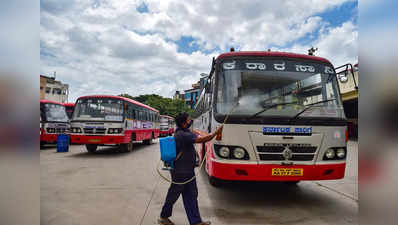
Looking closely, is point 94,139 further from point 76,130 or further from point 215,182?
point 215,182

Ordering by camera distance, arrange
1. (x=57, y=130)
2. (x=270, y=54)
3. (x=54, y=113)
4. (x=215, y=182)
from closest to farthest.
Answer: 1. (x=270, y=54)
2. (x=215, y=182)
3. (x=57, y=130)
4. (x=54, y=113)

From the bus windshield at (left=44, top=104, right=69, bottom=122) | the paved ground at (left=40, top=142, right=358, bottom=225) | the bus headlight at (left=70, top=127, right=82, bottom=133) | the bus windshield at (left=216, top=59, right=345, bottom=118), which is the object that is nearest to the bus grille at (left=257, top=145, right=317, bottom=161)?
the bus windshield at (left=216, top=59, right=345, bottom=118)

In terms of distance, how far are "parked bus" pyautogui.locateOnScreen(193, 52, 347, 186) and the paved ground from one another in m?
0.61

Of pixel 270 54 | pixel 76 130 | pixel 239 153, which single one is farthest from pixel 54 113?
pixel 270 54

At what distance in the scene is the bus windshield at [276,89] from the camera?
13.0ft

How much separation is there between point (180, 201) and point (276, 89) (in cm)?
282

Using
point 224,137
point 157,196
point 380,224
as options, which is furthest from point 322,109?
point 157,196

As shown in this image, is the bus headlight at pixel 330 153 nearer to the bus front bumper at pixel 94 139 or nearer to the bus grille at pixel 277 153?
the bus grille at pixel 277 153

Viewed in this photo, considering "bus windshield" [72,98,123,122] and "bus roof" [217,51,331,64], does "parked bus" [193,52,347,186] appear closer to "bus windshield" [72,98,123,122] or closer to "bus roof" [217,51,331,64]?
"bus roof" [217,51,331,64]

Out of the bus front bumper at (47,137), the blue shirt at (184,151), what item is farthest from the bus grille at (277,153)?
the bus front bumper at (47,137)

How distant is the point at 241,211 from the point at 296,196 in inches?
65.2

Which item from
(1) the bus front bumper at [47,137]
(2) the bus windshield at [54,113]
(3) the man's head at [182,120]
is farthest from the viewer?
(2) the bus windshield at [54,113]

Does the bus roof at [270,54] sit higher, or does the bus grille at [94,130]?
the bus roof at [270,54]

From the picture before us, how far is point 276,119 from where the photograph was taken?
150 inches
